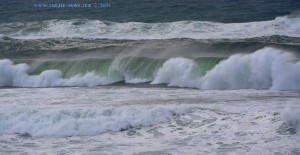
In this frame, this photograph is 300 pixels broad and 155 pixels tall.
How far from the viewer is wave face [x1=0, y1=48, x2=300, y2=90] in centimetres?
1727

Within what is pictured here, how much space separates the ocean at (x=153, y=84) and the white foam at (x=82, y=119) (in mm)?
26

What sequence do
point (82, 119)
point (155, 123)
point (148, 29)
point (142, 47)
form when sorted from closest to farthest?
1. point (155, 123)
2. point (82, 119)
3. point (142, 47)
4. point (148, 29)

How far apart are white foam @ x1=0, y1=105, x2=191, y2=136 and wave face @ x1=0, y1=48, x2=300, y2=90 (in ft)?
13.9

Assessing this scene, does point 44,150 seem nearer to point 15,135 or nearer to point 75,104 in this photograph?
point 15,135

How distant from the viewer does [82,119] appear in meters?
13.5

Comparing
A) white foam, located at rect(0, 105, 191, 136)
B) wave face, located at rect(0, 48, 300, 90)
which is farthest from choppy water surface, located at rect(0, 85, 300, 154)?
wave face, located at rect(0, 48, 300, 90)

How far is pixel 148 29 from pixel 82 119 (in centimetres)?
1626

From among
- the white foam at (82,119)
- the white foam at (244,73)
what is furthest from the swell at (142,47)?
the white foam at (82,119)

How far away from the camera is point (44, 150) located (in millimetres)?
11773

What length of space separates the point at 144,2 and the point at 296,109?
28.4m

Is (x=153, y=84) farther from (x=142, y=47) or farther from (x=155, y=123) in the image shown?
(x=155, y=123)

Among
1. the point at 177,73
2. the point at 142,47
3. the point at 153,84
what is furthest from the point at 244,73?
the point at 142,47

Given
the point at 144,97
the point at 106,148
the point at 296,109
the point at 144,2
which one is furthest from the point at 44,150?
the point at 144,2

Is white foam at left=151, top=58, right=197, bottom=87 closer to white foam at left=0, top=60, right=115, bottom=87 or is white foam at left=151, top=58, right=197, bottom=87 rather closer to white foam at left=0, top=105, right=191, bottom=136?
white foam at left=0, top=60, right=115, bottom=87
